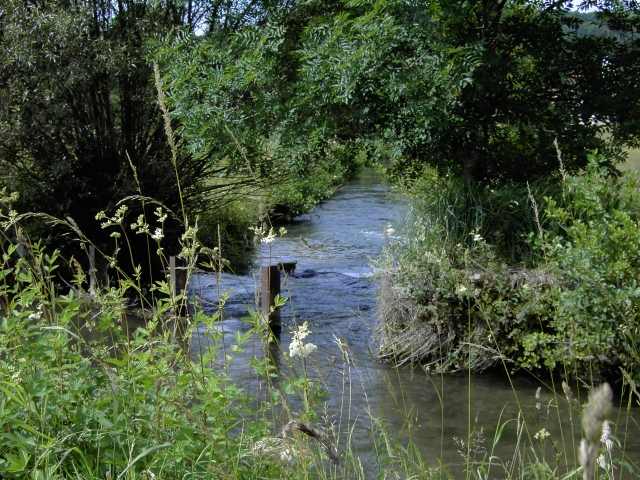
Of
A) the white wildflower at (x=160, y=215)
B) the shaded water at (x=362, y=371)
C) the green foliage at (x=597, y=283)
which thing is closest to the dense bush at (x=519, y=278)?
the green foliage at (x=597, y=283)

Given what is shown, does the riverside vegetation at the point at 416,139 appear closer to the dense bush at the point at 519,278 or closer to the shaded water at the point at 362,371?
the dense bush at the point at 519,278

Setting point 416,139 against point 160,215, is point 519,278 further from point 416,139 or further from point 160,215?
point 160,215

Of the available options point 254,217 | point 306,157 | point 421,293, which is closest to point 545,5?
point 306,157

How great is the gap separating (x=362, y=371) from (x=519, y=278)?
5.28ft

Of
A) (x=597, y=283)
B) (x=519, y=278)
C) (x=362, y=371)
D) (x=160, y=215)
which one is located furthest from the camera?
(x=362, y=371)

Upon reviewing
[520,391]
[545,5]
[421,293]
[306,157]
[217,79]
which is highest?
[545,5]

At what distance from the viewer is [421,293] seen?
714cm

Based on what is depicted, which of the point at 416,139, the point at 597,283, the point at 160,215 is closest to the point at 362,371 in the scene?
the point at 416,139

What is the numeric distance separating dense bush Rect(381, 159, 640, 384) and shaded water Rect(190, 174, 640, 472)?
295 millimetres

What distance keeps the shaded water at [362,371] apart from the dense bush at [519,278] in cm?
29

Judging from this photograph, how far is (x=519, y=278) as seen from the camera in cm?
691

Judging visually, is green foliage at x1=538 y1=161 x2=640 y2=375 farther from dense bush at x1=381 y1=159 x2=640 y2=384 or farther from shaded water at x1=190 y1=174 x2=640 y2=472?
shaded water at x1=190 y1=174 x2=640 y2=472

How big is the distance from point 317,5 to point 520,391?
441 cm

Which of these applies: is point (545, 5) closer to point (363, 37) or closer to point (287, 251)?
point (363, 37)
